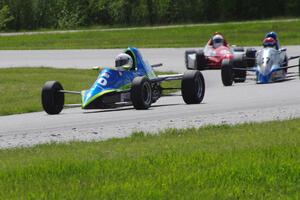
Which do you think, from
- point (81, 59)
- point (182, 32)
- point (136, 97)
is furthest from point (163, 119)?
point (182, 32)

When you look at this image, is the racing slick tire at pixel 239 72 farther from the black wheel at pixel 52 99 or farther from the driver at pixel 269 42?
the black wheel at pixel 52 99

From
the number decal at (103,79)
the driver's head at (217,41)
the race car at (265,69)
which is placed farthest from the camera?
the driver's head at (217,41)

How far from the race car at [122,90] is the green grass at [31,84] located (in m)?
1.37

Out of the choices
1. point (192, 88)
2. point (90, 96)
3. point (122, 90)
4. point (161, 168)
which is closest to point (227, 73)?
point (192, 88)

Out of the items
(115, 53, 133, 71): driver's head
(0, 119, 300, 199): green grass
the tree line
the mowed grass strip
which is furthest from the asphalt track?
the tree line

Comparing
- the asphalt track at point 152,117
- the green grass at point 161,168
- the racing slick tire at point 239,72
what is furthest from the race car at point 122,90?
the racing slick tire at point 239,72

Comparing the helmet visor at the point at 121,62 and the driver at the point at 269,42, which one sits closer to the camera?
the helmet visor at the point at 121,62

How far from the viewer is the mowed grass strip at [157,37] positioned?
51031mm

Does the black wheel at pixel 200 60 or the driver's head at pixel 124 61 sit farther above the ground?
the driver's head at pixel 124 61

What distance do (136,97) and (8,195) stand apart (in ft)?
29.0

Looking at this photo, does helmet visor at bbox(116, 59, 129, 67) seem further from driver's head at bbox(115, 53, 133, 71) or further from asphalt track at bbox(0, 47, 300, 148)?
asphalt track at bbox(0, 47, 300, 148)

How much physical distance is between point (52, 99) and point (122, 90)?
4.56 ft

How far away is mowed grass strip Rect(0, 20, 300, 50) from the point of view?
51.0 metres

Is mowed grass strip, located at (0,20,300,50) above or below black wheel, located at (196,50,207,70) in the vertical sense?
below
